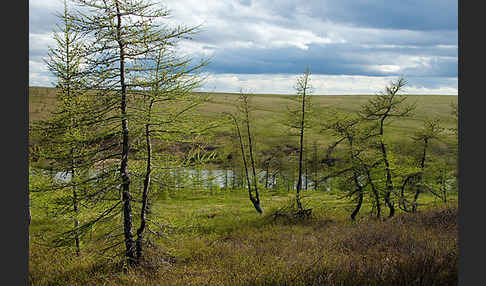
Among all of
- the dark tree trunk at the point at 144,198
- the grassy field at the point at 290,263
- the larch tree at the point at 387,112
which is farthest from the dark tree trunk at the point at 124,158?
the larch tree at the point at 387,112

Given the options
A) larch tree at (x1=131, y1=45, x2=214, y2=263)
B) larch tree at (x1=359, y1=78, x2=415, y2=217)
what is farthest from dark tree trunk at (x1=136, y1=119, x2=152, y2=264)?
larch tree at (x1=359, y1=78, x2=415, y2=217)

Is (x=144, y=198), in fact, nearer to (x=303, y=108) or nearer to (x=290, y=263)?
(x=290, y=263)

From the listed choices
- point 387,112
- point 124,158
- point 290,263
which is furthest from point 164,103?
point 387,112

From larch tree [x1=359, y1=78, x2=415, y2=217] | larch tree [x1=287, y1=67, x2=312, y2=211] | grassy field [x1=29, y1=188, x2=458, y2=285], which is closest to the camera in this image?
grassy field [x1=29, y1=188, x2=458, y2=285]

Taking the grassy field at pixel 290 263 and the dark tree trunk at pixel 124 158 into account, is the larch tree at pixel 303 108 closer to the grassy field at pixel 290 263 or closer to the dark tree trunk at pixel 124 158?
the grassy field at pixel 290 263

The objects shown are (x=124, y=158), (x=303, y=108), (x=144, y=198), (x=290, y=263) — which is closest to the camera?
(x=290, y=263)

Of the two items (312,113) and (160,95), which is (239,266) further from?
(312,113)

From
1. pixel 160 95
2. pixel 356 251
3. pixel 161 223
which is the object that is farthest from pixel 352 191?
pixel 160 95

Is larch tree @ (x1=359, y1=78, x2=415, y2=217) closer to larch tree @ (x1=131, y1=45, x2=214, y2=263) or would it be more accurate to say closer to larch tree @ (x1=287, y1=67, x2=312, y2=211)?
larch tree @ (x1=287, y1=67, x2=312, y2=211)

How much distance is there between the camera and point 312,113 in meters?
23.5

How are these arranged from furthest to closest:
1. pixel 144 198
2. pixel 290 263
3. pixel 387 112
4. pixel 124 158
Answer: pixel 387 112 < pixel 144 198 < pixel 124 158 < pixel 290 263

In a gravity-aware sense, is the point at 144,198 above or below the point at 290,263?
above

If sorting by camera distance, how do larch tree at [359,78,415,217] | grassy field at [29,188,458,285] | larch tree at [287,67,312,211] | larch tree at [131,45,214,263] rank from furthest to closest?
larch tree at [287,67,312,211], larch tree at [359,78,415,217], larch tree at [131,45,214,263], grassy field at [29,188,458,285]

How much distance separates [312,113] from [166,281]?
59.0ft
